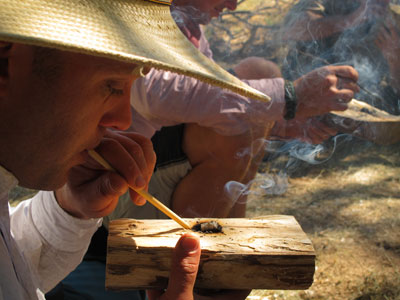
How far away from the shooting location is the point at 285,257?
46.3 inches

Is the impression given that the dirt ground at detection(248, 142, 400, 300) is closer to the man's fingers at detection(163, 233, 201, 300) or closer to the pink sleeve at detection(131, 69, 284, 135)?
the pink sleeve at detection(131, 69, 284, 135)

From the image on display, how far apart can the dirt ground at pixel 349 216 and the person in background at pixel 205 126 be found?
666 millimetres

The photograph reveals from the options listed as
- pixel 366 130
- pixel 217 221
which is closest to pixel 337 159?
pixel 366 130

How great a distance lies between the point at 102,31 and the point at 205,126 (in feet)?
4.87

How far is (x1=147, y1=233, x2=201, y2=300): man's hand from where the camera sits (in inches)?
42.5

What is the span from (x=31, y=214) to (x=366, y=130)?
2225 millimetres

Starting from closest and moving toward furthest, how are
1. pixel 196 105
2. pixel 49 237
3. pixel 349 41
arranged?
pixel 49 237, pixel 196 105, pixel 349 41

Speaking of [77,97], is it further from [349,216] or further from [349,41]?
[349,216]

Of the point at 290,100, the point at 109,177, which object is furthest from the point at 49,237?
the point at 290,100

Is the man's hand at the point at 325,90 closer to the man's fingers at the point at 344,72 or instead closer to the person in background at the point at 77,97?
the man's fingers at the point at 344,72

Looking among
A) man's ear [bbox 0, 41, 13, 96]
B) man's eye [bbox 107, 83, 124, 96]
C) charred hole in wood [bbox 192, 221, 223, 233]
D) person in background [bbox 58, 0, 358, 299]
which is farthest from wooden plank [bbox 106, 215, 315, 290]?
person in background [bbox 58, 0, 358, 299]

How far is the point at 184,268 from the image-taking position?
1.09 meters

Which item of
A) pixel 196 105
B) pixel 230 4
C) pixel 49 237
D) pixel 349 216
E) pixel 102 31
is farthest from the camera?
pixel 349 216

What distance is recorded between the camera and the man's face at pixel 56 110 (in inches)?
35.4
